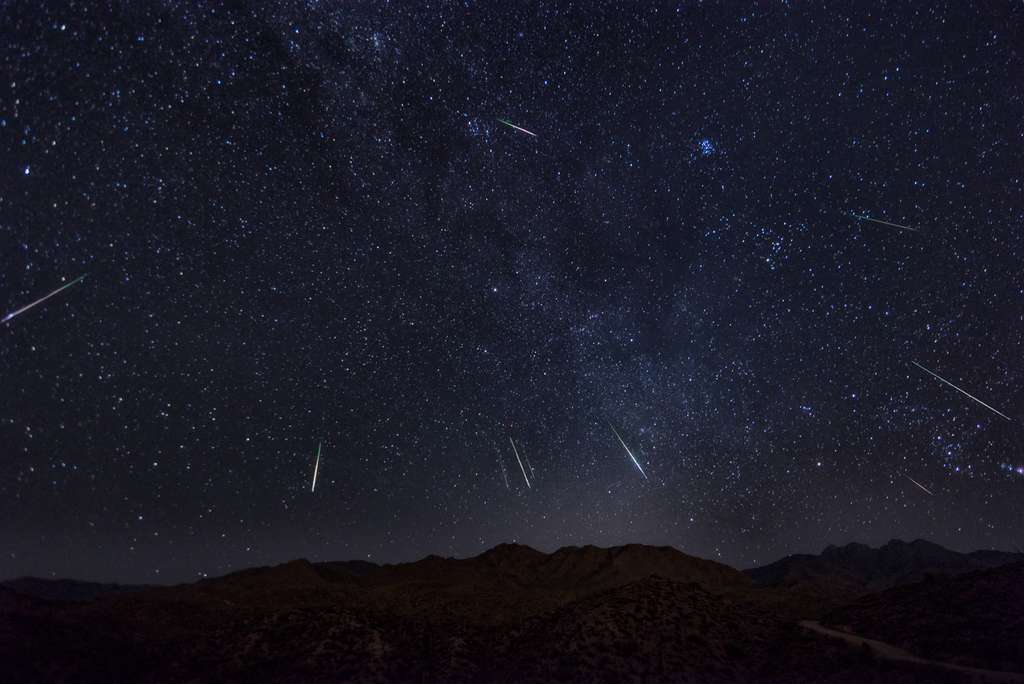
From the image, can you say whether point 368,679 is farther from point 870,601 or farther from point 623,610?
point 870,601

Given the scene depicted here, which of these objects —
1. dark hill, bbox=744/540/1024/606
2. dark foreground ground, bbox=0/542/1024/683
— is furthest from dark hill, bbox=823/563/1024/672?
dark hill, bbox=744/540/1024/606

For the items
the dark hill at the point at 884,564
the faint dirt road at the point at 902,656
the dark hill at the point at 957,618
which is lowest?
the faint dirt road at the point at 902,656

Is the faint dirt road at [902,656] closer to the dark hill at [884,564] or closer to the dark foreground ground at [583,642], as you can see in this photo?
the dark foreground ground at [583,642]

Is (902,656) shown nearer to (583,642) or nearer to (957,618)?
(957,618)

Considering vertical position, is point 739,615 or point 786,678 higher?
point 739,615

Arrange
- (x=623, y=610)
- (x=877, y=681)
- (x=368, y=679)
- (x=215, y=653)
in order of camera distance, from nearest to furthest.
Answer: (x=877, y=681) < (x=368, y=679) < (x=215, y=653) < (x=623, y=610)

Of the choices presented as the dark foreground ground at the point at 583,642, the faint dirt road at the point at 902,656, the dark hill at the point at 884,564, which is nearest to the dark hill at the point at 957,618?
the dark foreground ground at the point at 583,642

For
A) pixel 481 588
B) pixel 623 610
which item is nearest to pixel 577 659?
pixel 623 610

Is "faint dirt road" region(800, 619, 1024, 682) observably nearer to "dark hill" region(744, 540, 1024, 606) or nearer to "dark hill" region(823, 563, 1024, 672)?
"dark hill" region(823, 563, 1024, 672)
